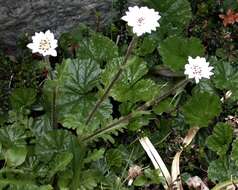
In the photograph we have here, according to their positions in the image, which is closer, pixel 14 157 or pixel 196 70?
pixel 196 70

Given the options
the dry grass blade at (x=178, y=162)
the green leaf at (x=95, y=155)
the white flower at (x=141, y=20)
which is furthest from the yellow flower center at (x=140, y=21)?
the dry grass blade at (x=178, y=162)

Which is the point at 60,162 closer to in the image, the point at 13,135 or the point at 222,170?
the point at 13,135

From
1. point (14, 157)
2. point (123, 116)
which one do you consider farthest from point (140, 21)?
point (14, 157)

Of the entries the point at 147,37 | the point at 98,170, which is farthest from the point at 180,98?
the point at 98,170

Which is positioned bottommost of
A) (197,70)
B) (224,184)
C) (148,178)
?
(224,184)

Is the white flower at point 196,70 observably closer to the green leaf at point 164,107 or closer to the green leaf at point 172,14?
the green leaf at point 164,107

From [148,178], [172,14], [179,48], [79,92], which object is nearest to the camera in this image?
[148,178]

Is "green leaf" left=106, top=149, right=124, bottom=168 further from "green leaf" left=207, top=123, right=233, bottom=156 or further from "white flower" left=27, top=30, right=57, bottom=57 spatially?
"white flower" left=27, top=30, right=57, bottom=57
